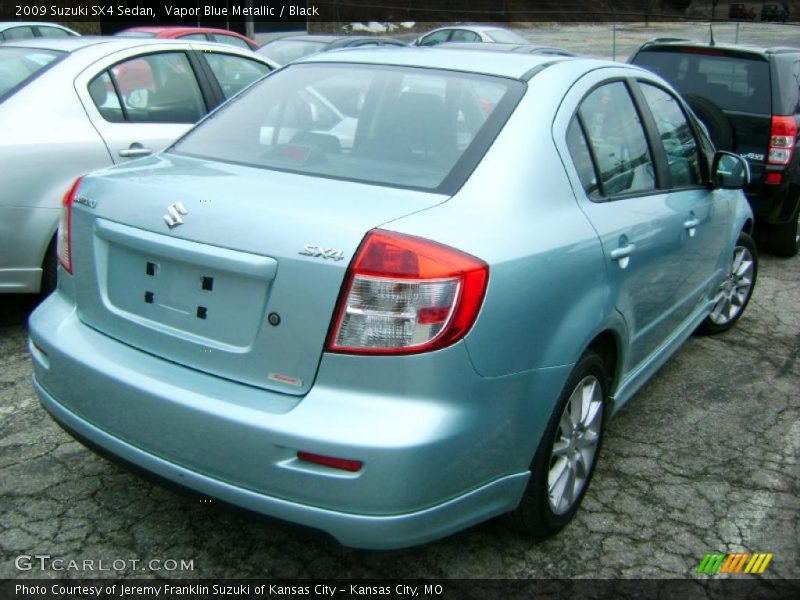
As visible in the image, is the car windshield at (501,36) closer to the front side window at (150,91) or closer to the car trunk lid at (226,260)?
the front side window at (150,91)

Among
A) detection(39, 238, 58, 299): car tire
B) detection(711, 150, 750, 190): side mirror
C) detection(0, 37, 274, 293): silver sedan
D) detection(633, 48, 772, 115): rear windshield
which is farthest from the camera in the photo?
detection(633, 48, 772, 115): rear windshield

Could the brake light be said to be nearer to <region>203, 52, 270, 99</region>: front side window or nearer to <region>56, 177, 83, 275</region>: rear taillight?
<region>203, 52, 270, 99</region>: front side window

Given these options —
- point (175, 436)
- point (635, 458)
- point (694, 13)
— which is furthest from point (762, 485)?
Result: point (694, 13)

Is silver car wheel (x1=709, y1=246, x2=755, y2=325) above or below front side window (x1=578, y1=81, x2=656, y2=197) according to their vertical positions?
below

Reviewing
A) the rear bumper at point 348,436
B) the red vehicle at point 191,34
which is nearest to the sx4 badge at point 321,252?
the rear bumper at point 348,436

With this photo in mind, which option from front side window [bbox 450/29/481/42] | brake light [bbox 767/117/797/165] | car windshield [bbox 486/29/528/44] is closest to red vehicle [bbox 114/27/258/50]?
front side window [bbox 450/29/481/42]

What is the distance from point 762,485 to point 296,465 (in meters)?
2.18

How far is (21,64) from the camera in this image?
516 cm

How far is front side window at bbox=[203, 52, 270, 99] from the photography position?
580cm

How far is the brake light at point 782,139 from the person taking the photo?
652 cm

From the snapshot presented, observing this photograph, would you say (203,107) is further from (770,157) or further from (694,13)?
(694,13)

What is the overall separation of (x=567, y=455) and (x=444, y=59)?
1565mm

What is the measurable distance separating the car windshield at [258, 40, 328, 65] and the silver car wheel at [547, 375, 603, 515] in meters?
10.3

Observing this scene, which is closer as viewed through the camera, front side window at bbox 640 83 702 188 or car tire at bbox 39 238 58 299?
front side window at bbox 640 83 702 188
